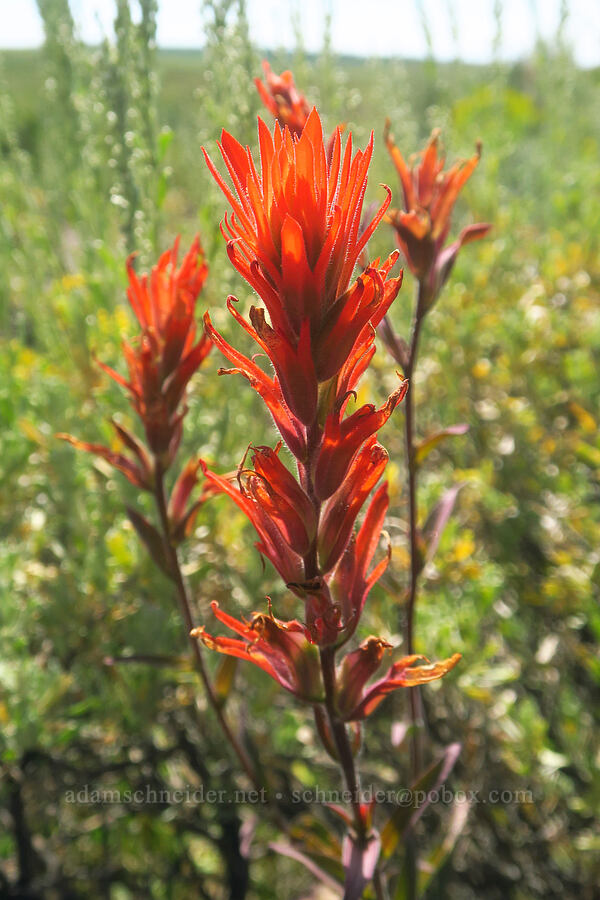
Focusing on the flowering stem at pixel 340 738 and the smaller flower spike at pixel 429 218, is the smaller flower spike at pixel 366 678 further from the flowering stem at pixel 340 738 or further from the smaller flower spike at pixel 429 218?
the smaller flower spike at pixel 429 218

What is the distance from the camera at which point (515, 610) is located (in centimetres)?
175

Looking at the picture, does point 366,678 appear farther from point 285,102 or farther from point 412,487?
point 285,102

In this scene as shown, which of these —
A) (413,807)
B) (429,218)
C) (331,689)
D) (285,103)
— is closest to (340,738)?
(331,689)

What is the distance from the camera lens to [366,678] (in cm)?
63

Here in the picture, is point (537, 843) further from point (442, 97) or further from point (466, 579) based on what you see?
point (442, 97)

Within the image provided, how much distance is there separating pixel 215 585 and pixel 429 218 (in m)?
1.02

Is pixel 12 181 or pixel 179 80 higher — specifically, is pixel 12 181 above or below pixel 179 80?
below

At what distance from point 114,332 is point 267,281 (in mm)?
1224

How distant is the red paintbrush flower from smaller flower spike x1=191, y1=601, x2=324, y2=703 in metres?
0.21

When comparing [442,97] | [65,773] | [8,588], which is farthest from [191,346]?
[442,97]

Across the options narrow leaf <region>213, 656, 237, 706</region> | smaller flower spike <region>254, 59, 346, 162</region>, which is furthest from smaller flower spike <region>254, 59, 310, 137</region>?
narrow leaf <region>213, 656, 237, 706</region>

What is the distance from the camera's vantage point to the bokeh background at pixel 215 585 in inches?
49.7

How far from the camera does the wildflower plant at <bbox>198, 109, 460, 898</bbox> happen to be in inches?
19.6

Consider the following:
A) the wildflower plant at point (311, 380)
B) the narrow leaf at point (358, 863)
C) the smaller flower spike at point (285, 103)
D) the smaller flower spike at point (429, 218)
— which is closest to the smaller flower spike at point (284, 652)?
the wildflower plant at point (311, 380)
